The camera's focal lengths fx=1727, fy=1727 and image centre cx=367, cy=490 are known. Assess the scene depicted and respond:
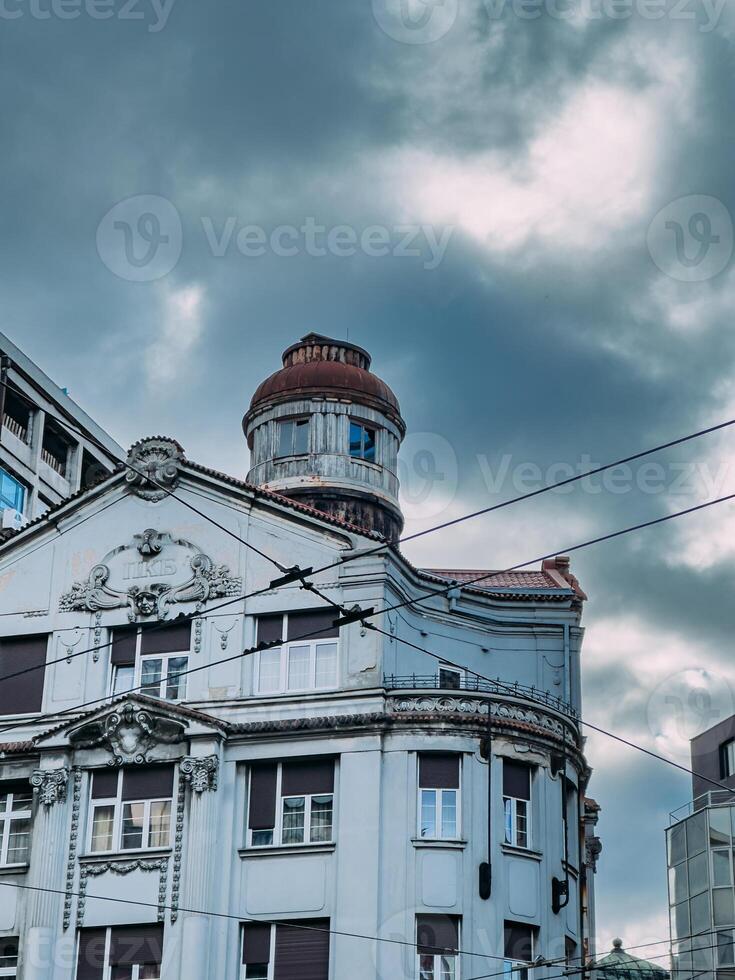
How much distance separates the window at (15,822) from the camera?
146 feet

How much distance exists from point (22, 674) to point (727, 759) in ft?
125

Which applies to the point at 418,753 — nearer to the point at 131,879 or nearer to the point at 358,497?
the point at 131,879

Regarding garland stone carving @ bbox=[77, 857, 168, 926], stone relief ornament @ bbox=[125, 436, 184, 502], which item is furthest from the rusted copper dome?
garland stone carving @ bbox=[77, 857, 168, 926]

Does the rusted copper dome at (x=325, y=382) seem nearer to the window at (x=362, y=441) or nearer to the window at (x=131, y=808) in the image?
the window at (x=362, y=441)

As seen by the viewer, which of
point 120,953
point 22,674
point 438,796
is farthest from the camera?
point 22,674

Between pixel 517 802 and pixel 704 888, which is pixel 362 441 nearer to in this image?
pixel 517 802

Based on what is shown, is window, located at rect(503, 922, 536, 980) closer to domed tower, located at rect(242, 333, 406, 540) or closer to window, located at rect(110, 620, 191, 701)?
window, located at rect(110, 620, 191, 701)

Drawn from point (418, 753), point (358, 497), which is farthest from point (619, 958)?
point (418, 753)

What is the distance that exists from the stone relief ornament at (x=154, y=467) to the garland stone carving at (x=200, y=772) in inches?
328

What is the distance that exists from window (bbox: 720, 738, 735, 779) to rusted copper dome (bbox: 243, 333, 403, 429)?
1038 inches

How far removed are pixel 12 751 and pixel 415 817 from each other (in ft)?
36.3

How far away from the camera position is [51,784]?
1746 inches

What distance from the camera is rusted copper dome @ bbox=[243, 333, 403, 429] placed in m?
56.3

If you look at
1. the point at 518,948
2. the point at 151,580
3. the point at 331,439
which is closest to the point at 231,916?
the point at 518,948
